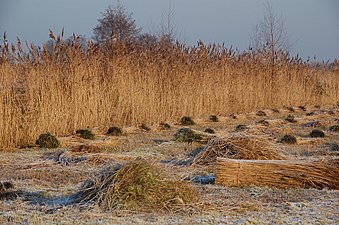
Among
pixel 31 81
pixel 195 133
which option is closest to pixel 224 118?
pixel 195 133

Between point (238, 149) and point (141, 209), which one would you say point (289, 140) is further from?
point (141, 209)

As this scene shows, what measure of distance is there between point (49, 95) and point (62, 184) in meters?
4.00

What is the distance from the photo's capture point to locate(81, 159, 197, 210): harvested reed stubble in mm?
4000

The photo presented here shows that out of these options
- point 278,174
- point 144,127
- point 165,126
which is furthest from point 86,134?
point 278,174

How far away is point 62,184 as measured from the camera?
Result: 5156 mm

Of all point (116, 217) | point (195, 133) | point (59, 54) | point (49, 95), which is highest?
point (59, 54)

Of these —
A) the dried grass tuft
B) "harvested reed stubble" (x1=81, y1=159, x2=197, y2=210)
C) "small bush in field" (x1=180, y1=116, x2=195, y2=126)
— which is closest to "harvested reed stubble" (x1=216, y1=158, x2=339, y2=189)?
"harvested reed stubble" (x1=81, y1=159, x2=197, y2=210)

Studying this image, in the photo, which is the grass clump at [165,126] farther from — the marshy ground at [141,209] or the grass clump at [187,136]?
the marshy ground at [141,209]

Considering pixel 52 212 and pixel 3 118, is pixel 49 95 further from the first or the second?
pixel 52 212

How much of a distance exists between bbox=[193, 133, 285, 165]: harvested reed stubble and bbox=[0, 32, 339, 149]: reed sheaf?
323 centimetres

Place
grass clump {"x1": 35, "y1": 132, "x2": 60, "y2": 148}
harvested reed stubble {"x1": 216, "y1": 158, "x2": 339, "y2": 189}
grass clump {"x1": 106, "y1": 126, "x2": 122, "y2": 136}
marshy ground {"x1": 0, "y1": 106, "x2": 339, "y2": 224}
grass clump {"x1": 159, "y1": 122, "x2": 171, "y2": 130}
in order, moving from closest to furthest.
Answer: marshy ground {"x1": 0, "y1": 106, "x2": 339, "y2": 224}, harvested reed stubble {"x1": 216, "y1": 158, "x2": 339, "y2": 189}, grass clump {"x1": 35, "y1": 132, "x2": 60, "y2": 148}, grass clump {"x1": 106, "y1": 126, "x2": 122, "y2": 136}, grass clump {"x1": 159, "y1": 122, "x2": 171, "y2": 130}

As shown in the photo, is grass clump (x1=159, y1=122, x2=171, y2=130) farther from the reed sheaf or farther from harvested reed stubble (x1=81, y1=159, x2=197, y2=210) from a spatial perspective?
harvested reed stubble (x1=81, y1=159, x2=197, y2=210)

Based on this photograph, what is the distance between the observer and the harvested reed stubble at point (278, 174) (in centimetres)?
488

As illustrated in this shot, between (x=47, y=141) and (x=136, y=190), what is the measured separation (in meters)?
4.20
